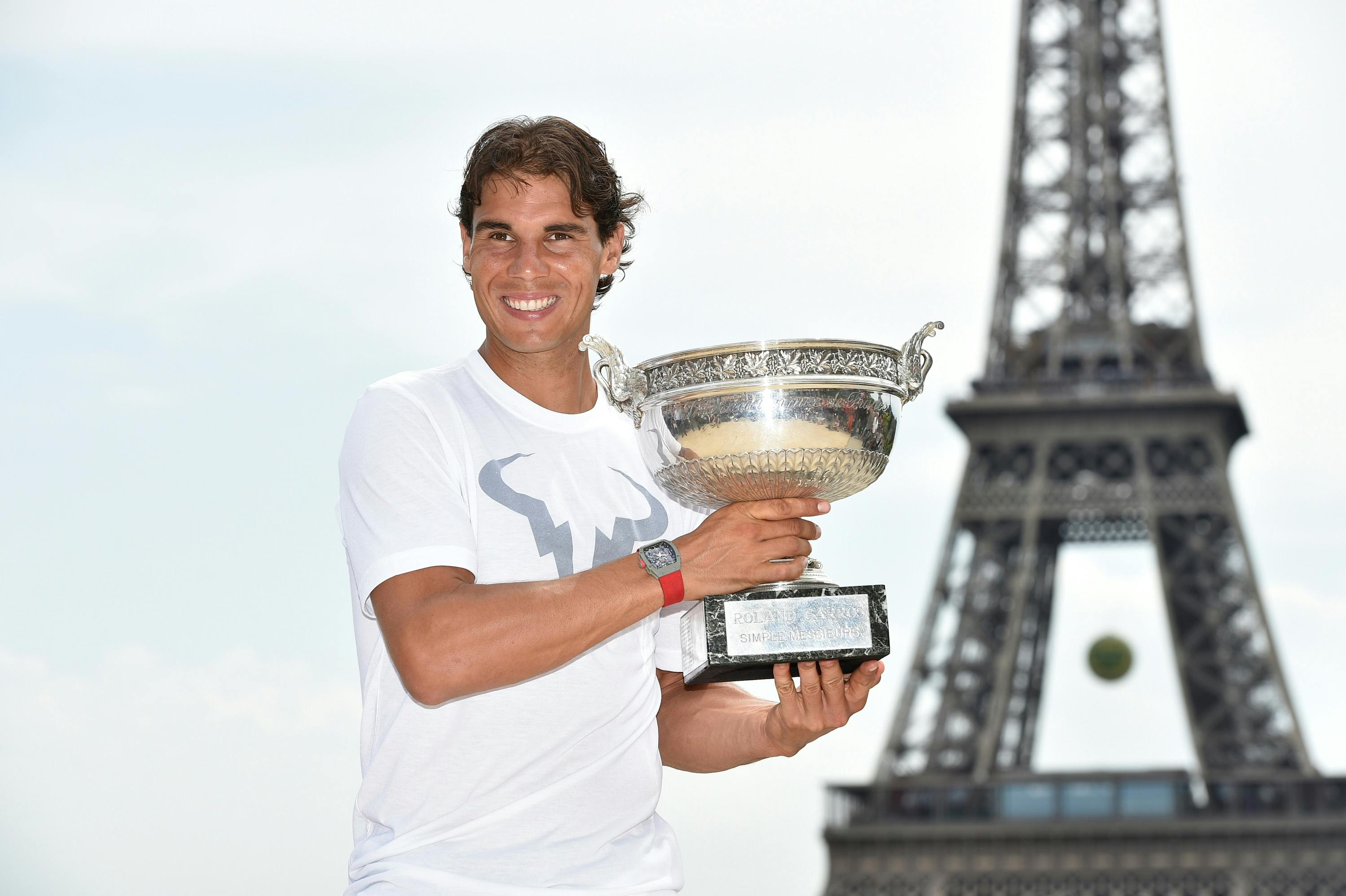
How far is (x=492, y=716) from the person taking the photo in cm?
219

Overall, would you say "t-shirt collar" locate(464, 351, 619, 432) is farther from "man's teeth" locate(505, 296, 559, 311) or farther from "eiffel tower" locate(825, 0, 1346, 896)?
"eiffel tower" locate(825, 0, 1346, 896)

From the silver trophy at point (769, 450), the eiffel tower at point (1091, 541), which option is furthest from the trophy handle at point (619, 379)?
the eiffel tower at point (1091, 541)

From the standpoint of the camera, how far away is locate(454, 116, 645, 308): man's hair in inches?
92.0

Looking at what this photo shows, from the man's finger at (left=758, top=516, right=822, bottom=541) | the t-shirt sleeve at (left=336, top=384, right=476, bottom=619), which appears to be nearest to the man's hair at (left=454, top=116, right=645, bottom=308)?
the t-shirt sleeve at (left=336, top=384, right=476, bottom=619)

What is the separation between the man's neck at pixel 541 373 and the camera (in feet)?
7.94

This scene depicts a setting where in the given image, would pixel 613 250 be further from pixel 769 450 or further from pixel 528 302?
pixel 769 450

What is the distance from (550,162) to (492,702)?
711 mm

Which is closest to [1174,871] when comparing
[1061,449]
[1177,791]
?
[1177,791]

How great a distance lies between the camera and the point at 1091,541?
23656 millimetres

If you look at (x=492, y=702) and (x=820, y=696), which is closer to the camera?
(x=492, y=702)

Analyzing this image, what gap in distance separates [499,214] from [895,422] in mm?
654

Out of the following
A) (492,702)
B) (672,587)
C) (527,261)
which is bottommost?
(492,702)

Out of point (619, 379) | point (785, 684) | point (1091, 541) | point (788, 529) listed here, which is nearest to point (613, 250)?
point (619, 379)

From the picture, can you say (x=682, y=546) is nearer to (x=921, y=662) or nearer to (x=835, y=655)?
(x=835, y=655)
